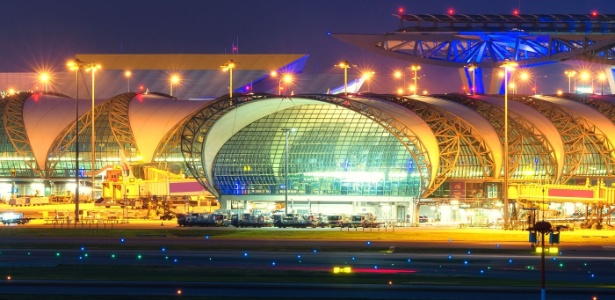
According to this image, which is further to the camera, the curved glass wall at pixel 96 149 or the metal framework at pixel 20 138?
the metal framework at pixel 20 138

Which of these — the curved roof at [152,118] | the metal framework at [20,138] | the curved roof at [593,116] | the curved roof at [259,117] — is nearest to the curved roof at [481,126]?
the curved roof at [259,117]

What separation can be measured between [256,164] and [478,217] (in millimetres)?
25904

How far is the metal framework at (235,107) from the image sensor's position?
11075cm

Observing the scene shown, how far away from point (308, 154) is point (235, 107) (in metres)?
9.79

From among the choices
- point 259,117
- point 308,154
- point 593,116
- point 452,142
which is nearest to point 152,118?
point 259,117

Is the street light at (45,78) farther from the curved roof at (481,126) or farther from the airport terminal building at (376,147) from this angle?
the curved roof at (481,126)

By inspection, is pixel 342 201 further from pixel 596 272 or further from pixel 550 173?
pixel 596 272

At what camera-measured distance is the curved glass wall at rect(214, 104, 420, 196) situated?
117m

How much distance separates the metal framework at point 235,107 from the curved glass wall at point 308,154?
10.00 feet

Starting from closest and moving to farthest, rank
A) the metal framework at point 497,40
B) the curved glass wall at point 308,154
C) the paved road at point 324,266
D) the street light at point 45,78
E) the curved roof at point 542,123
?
the paved road at point 324,266 → the curved glass wall at point 308,154 → the curved roof at point 542,123 → the metal framework at point 497,40 → the street light at point 45,78

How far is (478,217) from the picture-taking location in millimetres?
102750

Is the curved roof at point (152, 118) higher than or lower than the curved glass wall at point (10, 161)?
higher

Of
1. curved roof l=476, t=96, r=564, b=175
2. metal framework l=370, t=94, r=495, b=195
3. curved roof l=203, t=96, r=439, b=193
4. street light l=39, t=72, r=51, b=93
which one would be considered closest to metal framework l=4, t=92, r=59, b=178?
street light l=39, t=72, r=51, b=93

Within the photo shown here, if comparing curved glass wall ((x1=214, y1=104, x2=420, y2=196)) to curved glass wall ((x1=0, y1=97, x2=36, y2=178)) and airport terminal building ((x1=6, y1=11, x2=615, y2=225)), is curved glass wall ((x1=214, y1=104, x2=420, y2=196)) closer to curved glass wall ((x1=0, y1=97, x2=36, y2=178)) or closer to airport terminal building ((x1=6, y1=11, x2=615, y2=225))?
airport terminal building ((x1=6, y1=11, x2=615, y2=225))
